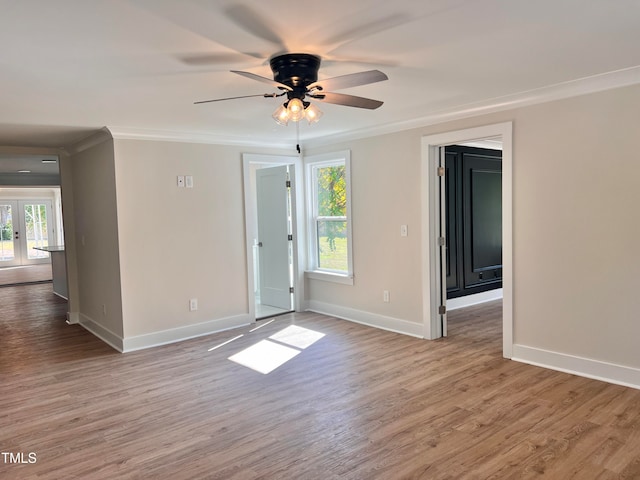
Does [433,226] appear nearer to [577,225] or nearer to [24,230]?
[577,225]

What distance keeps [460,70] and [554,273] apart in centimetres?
188

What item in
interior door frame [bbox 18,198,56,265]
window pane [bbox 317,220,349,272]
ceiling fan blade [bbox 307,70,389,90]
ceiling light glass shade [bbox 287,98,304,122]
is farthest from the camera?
interior door frame [bbox 18,198,56,265]

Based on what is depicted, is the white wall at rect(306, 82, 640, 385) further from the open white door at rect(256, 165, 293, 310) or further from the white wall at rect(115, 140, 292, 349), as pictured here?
the white wall at rect(115, 140, 292, 349)

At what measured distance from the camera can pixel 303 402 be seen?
10.9 ft

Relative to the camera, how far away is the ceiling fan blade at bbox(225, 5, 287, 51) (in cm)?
200

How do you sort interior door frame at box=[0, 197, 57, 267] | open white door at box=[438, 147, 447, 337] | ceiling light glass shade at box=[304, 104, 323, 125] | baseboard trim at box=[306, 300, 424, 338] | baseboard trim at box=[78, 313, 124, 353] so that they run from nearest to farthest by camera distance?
ceiling light glass shade at box=[304, 104, 323, 125], open white door at box=[438, 147, 447, 337], baseboard trim at box=[78, 313, 124, 353], baseboard trim at box=[306, 300, 424, 338], interior door frame at box=[0, 197, 57, 267]

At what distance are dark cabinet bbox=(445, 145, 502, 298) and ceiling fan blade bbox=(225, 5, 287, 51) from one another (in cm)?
400

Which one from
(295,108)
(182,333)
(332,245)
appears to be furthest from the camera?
(332,245)

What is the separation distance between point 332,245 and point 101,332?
2.97 meters

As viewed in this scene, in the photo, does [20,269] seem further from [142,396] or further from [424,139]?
[424,139]

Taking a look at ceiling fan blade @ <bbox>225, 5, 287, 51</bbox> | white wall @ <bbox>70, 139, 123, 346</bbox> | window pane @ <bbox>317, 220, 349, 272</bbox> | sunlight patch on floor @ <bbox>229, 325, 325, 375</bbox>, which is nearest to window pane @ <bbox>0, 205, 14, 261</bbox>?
white wall @ <bbox>70, 139, 123, 346</bbox>

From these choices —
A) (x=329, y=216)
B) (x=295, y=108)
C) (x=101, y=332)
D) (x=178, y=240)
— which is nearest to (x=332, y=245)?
(x=329, y=216)

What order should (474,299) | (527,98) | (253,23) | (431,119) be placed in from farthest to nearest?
(474,299) < (431,119) < (527,98) < (253,23)

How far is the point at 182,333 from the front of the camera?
199 inches
